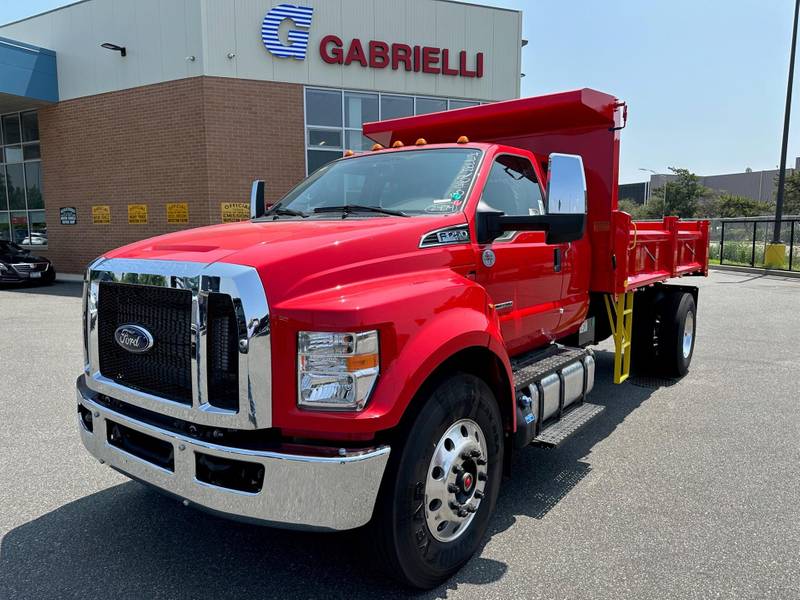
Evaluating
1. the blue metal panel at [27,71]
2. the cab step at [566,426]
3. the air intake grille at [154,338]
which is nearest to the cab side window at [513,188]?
the cab step at [566,426]

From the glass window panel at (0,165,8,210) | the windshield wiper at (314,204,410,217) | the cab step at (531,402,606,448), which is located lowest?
the cab step at (531,402,606,448)

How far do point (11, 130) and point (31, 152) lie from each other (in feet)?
4.72

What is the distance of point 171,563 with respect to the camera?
3150 millimetres

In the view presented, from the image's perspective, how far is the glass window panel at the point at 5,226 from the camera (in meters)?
21.8

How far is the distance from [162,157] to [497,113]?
14028 millimetres

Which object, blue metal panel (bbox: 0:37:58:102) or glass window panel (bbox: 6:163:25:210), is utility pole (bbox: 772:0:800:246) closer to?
blue metal panel (bbox: 0:37:58:102)

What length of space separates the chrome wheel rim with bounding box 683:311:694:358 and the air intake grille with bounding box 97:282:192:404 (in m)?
5.91

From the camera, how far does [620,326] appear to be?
226 inches

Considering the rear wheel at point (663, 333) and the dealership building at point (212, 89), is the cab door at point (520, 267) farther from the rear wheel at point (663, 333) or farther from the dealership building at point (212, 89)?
the dealership building at point (212, 89)

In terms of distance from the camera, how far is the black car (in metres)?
17.1

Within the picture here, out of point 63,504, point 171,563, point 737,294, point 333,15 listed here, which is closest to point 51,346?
point 63,504

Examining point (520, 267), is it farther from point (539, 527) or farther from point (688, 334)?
point (688, 334)

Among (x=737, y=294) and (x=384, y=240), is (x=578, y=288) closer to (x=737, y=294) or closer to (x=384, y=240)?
(x=384, y=240)

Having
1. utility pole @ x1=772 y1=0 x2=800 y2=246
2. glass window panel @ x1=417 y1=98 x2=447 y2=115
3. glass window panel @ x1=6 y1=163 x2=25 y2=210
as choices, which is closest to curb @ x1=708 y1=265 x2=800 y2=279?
utility pole @ x1=772 y1=0 x2=800 y2=246
